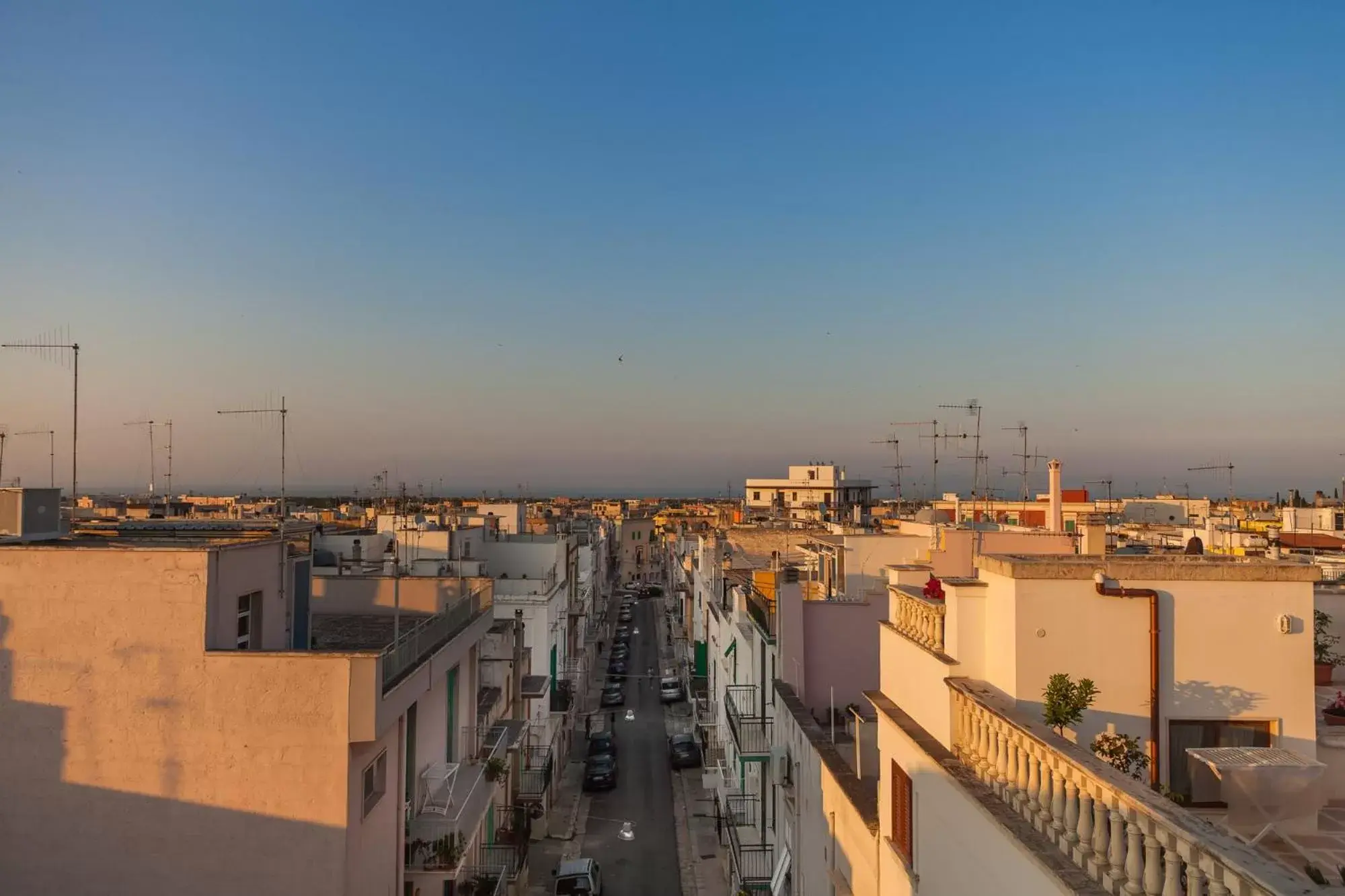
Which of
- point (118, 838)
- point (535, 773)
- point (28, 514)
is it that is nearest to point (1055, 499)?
point (118, 838)

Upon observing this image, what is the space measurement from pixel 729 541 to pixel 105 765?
29725 mm

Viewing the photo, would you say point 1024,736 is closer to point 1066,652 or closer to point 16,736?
point 1066,652

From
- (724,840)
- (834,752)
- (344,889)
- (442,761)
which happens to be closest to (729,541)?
(724,840)

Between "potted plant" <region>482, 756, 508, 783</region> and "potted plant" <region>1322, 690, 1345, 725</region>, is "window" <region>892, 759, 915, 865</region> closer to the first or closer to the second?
"potted plant" <region>1322, 690, 1345, 725</region>

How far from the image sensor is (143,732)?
35.9 feet

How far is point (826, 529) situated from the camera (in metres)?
36.3

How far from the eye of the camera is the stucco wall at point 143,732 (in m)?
10.8

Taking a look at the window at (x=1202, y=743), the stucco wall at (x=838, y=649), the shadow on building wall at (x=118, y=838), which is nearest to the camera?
the window at (x=1202, y=743)

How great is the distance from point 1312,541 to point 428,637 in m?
29.7

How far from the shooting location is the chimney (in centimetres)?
1459

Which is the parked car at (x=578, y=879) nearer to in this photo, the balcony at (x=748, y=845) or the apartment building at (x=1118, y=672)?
the balcony at (x=748, y=845)

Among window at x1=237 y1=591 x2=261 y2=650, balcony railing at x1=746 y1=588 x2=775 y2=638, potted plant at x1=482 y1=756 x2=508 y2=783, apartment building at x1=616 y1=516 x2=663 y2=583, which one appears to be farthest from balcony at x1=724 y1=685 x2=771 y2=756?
apartment building at x1=616 y1=516 x2=663 y2=583

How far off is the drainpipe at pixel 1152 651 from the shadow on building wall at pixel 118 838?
30.8ft

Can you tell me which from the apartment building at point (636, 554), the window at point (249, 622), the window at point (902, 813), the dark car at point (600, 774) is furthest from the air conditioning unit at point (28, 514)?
the apartment building at point (636, 554)
